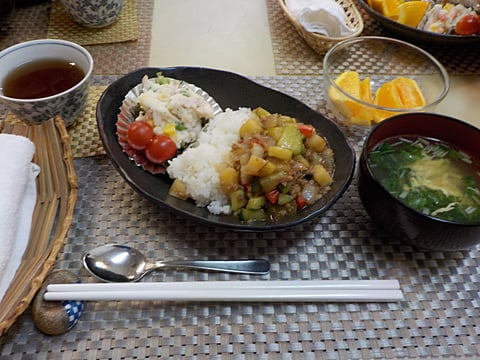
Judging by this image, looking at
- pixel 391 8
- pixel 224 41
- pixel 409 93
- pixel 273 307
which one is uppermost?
pixel 391 8

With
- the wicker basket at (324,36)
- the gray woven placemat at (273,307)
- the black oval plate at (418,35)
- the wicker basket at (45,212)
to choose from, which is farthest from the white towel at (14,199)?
the black oval plate at (418,35)

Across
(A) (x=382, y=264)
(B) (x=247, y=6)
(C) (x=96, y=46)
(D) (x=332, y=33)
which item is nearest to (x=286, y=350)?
(A) (x=382, y=264)

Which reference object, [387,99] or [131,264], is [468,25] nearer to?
[387,99]

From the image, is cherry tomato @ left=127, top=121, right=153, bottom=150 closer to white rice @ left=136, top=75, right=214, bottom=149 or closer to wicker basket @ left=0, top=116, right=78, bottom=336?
white rice @ left=136, top=75, right=214, bottom=149

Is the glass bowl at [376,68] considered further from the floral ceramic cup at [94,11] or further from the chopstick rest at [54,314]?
the chopstick rest at [54,314]

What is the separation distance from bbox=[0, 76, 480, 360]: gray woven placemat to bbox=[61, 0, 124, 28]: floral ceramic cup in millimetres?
859

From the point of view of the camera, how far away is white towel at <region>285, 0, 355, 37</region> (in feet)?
5.77

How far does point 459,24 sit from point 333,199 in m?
1.11

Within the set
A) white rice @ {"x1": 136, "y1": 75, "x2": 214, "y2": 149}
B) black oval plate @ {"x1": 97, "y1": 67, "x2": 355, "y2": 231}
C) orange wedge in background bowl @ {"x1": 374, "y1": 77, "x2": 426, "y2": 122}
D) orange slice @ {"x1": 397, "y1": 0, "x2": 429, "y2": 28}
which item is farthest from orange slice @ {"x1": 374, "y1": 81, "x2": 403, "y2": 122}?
white rice @ {"x1": 136, "y1": 75, "x2": 214, "y2": 149}

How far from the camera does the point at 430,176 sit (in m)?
1.21

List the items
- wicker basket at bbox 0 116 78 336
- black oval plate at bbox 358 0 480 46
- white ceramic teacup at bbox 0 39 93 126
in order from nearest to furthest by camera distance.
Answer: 1. wicker basket at bbox 0 116 78 336
2. white ceramic teacup at bbox 0 39 93 126
3. black oval plate at bbox 358 0 480 46

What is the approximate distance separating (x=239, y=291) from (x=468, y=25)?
57.6 inches

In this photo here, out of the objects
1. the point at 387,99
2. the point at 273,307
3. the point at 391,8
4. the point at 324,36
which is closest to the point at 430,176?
the point at 387,99

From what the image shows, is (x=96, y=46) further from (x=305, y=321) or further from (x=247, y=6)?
(x=305, y=321)
